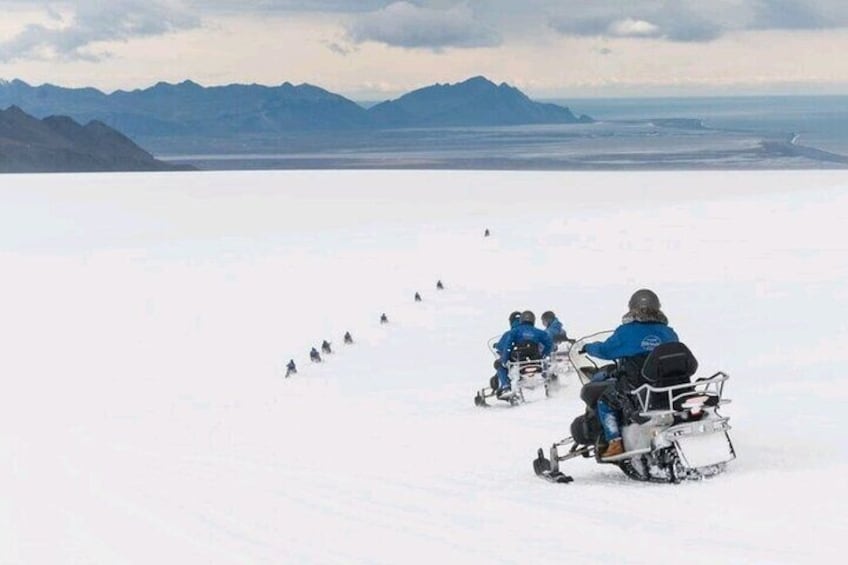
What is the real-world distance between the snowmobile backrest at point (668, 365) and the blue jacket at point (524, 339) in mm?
6351

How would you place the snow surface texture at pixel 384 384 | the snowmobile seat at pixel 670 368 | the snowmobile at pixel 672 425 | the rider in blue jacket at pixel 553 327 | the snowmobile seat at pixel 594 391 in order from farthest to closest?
the rider in blue jacket at pixel 553 327, the snowmobile seat at pixel 594 391, the snowmobile seat at pixel 670 368, the snowmobile at pixel 672 425, the snow surface texture at pixel 384 384

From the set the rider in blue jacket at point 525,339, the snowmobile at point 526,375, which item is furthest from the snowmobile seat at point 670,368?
the rider in blue jacket at point 525,339

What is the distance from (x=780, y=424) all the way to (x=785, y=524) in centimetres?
376

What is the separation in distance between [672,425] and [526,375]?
6.25 meters

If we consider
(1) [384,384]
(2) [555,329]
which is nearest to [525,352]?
(2) [555,329]

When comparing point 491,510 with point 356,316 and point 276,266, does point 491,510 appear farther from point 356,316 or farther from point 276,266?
point 276,266

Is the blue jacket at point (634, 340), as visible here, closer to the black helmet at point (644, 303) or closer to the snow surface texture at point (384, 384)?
the black helmet at point (644, 303)

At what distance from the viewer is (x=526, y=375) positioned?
568 inches

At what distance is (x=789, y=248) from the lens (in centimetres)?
3170

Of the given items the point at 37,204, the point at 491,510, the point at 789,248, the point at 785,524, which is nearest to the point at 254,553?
the point at 491,510

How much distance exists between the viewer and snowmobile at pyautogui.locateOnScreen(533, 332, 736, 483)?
26.6 ft

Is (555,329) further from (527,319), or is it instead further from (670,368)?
(670,368)

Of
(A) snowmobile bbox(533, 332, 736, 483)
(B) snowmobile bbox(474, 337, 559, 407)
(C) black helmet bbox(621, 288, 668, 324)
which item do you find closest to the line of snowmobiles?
(A) snowmobile bbox(533, 332, 736, 483)

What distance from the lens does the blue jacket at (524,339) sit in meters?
14.7
